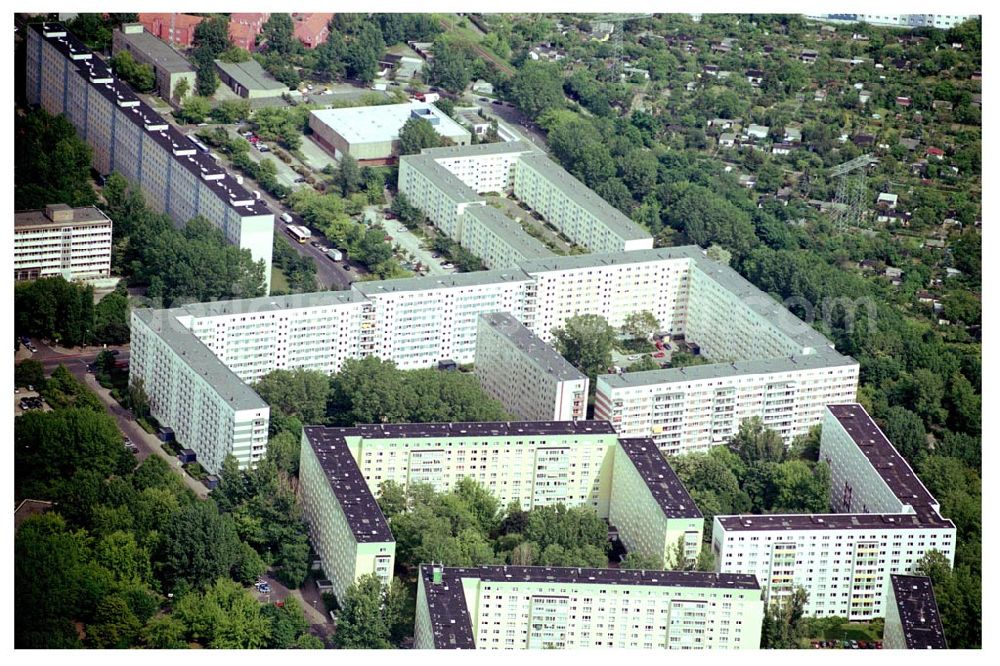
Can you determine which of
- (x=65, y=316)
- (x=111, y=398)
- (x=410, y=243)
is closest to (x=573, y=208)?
(x=410, y=243)

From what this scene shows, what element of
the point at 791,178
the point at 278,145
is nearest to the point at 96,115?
the point at 278,145

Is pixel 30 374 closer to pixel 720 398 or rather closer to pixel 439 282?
pixel 439 282

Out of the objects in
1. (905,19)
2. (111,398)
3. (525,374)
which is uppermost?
(905,19)

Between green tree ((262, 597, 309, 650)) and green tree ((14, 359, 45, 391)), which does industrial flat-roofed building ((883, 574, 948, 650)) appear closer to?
green tree ((262, 597, 309, 650))

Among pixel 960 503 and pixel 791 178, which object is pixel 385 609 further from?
pixel 791 178

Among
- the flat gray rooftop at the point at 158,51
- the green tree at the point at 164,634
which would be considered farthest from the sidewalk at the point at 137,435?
the flat gray rooftop at the point at 158,51

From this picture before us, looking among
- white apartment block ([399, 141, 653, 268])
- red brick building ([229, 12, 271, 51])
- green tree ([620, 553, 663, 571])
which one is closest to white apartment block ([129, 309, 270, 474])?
green tree ([620, 553, 663, 571])

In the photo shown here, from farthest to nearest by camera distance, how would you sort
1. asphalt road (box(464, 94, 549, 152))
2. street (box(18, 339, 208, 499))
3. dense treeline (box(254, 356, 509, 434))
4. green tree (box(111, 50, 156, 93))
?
asphalt road (box(464, 94, 549, 152)) < green tree (box(111, 50, 156, 93)) < dense treeline (box(254, 356, 509, 434)) < street (box(18, 339, 208, 499))
